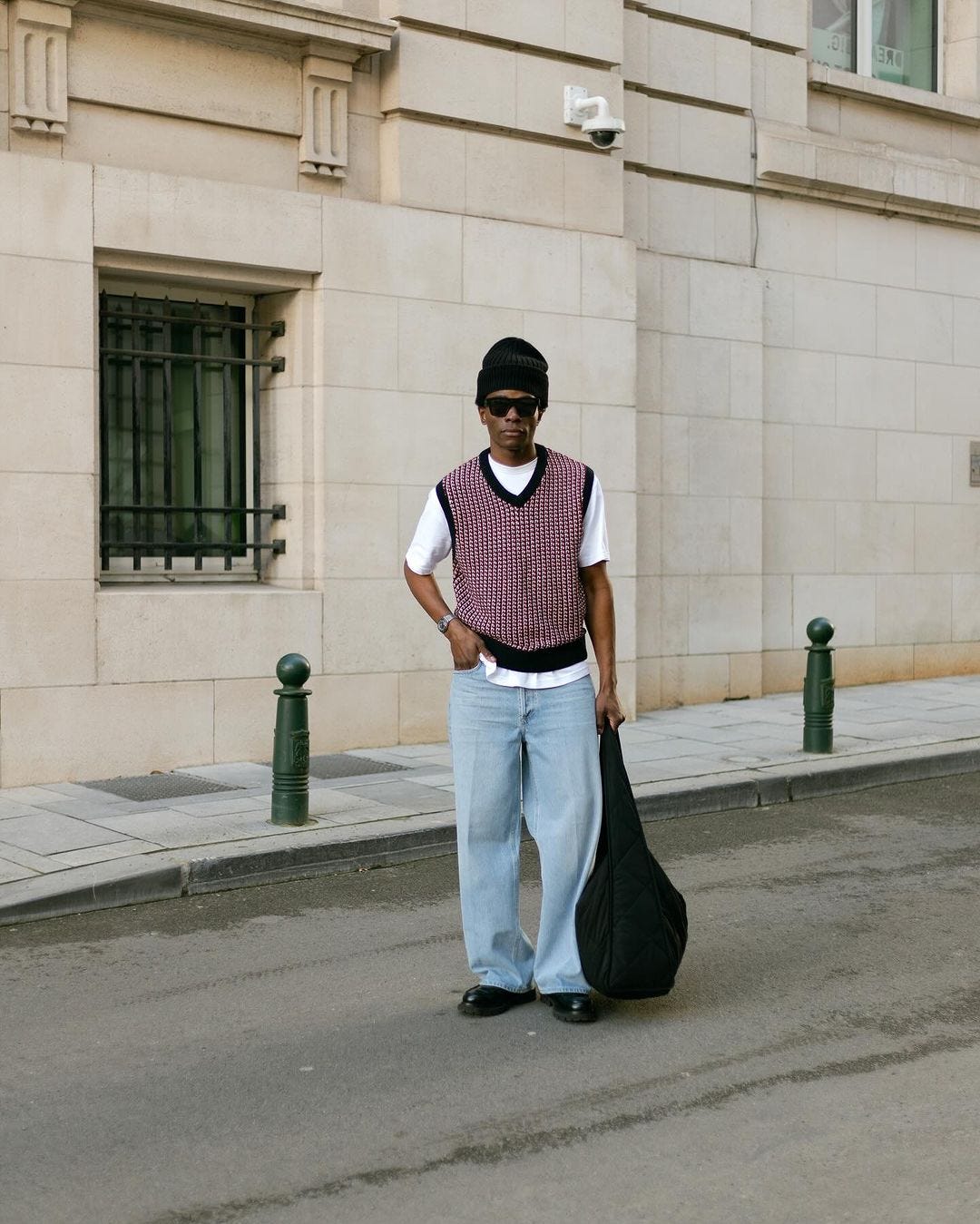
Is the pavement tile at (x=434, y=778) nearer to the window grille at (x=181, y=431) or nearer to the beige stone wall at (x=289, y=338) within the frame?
the beige stone wall at (x=289, y=338)

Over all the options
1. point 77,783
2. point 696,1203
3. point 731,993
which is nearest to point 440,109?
point 77,783

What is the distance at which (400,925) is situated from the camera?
651 centimetres

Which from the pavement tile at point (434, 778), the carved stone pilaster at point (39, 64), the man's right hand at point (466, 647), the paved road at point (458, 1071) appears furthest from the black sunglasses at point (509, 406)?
the carved stone pilaster at point (39, 64)

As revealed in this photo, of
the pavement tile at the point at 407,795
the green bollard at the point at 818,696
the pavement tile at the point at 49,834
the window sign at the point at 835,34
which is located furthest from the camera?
the window sign at the point at 835,34

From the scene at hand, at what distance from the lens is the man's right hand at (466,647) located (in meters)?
5.06

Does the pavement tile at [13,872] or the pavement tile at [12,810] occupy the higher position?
the pavement tile at [12,810]

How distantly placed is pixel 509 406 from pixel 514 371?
0.35ft

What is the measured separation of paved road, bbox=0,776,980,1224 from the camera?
3.80 meters

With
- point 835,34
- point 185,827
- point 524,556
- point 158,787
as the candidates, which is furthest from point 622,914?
point 835,34

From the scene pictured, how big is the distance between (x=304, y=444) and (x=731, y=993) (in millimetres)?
5972

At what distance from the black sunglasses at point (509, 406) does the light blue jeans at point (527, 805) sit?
81cm

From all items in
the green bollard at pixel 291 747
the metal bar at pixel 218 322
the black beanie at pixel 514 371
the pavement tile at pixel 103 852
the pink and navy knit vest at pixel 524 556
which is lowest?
the pavement tile at pixel 103 852

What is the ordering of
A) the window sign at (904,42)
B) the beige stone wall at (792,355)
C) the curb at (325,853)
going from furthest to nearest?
1. the window sign at (904,42)
2. the beige stone wall at (792,355)
3. the curb at (325,853)

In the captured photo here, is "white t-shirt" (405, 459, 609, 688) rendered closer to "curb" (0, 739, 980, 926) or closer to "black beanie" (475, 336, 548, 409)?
"black beanie" (475, 336, 548, 409)
